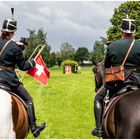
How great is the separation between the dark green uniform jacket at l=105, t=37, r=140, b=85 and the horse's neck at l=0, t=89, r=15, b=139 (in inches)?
98.5

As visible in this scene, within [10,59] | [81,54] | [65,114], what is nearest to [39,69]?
[10,59]

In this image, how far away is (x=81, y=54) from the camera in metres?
185

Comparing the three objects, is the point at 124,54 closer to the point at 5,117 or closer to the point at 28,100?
the point at 28,100

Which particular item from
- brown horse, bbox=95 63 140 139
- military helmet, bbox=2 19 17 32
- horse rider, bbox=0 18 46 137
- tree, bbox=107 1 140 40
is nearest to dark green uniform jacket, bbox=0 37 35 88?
horse rider, bbox=0 18 46 137

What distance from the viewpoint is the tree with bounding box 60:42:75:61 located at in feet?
550

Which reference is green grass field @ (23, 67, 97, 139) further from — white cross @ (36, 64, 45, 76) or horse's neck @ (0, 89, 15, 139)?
horse's neck @ (0, 89, 15, 139)

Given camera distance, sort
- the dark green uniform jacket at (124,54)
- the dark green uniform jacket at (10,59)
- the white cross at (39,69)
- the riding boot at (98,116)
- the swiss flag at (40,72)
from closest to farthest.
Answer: the dark green uniform jacket at (124,54) → the dark green uniform jacket at (10,59) → the riding boot at (98,116) → the swiss flag at (40,72) → the white cross at (39,69)

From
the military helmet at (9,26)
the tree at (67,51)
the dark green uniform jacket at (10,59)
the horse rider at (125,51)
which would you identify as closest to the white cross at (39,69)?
the dark green uniform jacket at (10,59)

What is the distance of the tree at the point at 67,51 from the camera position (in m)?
168

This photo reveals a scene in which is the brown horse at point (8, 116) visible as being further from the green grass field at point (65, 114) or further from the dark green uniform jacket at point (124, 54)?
the green grass field at point (65, 114)

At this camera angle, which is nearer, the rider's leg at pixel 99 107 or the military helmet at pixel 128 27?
the military helmet at pixel 128 27

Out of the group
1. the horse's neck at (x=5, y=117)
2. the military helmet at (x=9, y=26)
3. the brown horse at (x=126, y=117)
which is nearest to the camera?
the brown horse at (x=126, y=117)

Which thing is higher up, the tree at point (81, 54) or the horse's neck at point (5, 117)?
the horse's neck at point (5, 117)

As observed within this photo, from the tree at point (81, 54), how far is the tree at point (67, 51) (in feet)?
14.2
